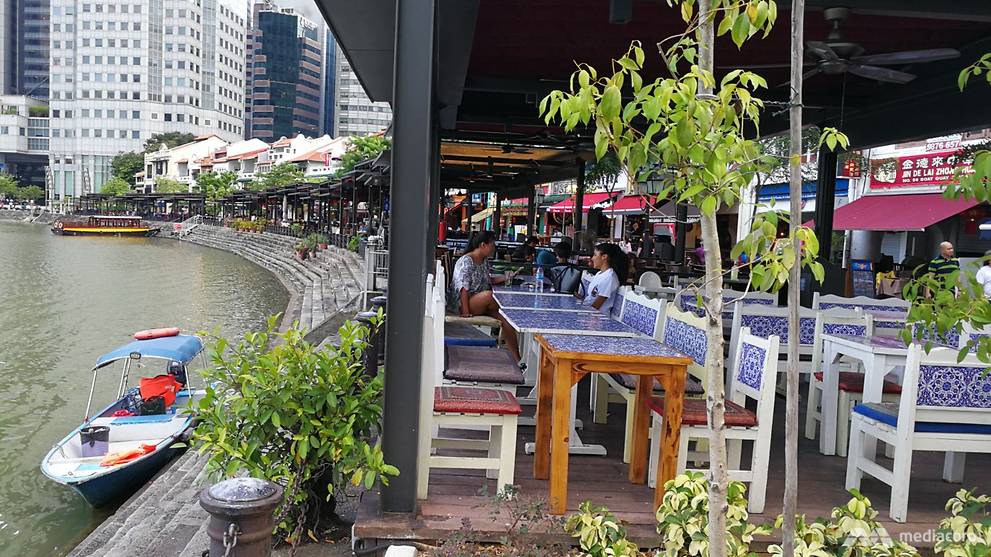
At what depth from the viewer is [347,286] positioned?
61.2 feet

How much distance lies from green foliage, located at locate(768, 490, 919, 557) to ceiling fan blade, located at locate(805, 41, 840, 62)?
342 cm

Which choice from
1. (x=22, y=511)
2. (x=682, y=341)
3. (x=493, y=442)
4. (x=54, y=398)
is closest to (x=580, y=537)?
(x=493, y=442)

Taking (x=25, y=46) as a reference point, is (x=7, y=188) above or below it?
below

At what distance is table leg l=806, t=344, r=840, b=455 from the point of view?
15.1ft

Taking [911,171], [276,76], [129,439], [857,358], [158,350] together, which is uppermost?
[276,76]

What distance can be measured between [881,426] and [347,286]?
1604cm

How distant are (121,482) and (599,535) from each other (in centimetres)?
569

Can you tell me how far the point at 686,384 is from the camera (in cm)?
409

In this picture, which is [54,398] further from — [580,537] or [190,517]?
[580,537]

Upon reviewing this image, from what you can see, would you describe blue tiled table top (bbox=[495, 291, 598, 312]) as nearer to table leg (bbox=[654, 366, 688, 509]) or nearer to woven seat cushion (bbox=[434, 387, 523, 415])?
woven seat cushion (bbox=[434, 387, 523, 415])

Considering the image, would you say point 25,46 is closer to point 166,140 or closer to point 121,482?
point 166,140

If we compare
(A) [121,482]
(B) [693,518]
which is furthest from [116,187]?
(B) [693,518]

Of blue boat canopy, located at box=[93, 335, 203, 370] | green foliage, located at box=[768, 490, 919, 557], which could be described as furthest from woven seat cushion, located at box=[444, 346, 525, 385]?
blue boat canopy, located at box=[93, 335, 203, 370]

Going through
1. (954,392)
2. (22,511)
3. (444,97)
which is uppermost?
(444,97)
